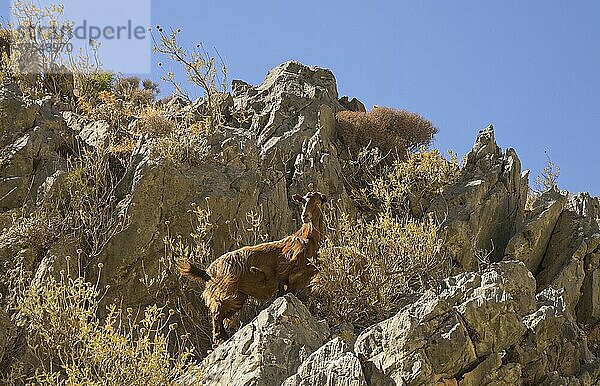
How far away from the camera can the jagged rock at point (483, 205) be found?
1544 cm

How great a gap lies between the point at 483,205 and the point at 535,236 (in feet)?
4.06

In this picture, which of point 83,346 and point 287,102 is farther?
point 287,102

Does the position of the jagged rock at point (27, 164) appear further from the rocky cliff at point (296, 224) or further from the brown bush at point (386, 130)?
the brown bush at point (386, 130)

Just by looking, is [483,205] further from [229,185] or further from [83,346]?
[83,346]

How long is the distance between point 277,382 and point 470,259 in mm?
6850

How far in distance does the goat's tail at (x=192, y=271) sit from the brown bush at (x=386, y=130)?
720cm

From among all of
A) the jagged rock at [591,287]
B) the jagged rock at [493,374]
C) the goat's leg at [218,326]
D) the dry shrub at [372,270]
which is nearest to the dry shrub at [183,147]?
the dry shrub at [372,270]

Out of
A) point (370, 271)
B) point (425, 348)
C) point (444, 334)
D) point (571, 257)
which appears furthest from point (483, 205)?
point (425, 348)

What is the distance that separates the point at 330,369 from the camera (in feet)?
28.7

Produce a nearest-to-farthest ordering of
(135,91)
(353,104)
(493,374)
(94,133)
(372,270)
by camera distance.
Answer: (493,374), (372,270), (94,133), (353,104), (135,91)

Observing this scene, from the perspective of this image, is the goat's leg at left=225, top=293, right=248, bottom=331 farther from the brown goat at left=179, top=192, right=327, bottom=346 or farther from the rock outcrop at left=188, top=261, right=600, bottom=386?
the rock outcrop at left=188, top=261, right=600, bottom=386

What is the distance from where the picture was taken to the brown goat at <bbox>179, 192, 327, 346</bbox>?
1196 centimetres

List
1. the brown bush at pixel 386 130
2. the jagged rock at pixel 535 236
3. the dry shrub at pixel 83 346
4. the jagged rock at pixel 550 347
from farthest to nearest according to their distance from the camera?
the brown bush at pixel 386 130
the jagged rock at pixel 535 236
the jagged rock at pixel 550 347
the dry shrub at pixel 83 346

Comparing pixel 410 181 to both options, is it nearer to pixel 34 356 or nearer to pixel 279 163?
pixel 279 163
